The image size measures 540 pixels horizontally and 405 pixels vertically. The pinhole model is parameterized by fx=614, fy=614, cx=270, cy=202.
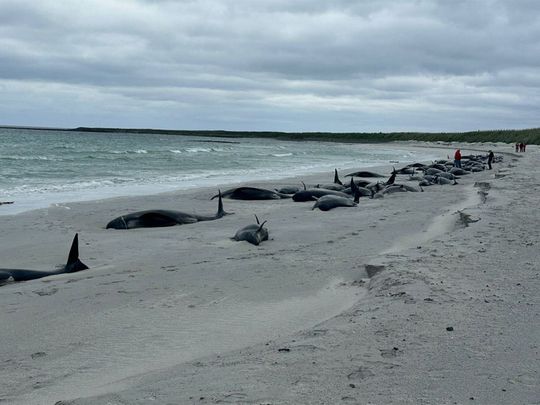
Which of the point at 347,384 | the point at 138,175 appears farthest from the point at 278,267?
the point at 138,175

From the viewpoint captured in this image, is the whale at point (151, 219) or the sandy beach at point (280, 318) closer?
the sandy beach at point (280, 318)

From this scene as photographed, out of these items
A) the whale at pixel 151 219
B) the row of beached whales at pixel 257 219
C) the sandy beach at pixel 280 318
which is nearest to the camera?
the sandy beach at pixel 280 318

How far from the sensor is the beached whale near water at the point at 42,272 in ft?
23.5

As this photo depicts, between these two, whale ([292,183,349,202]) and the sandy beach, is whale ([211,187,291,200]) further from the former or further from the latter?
the sandy beach

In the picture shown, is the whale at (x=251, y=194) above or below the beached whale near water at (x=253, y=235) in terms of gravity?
below

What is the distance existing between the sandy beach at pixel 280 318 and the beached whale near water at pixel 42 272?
0.65 ft

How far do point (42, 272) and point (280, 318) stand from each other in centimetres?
335

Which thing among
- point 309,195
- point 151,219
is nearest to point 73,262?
point 151,219

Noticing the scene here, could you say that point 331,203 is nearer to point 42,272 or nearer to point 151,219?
point 151,219

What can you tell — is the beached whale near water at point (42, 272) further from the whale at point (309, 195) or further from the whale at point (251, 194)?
the whale at point (251, 194)

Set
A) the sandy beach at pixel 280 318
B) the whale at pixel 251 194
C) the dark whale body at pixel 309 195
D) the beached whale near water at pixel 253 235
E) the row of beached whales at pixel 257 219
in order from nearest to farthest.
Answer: the sandy beach at pixel 280 318, the row of beached whales at pixel 257 219, the beached whale near water at pixel 253 235, the dark whale body at pixel 309 195, the whale at pixel 251 194

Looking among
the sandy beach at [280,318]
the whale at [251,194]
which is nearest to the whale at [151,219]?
the sandy beach at [280,318]

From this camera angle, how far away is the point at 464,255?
7.32 m

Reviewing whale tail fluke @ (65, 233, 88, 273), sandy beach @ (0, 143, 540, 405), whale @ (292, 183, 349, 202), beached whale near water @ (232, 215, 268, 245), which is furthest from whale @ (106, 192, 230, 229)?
whale @ (292, 183, 349, 202)
